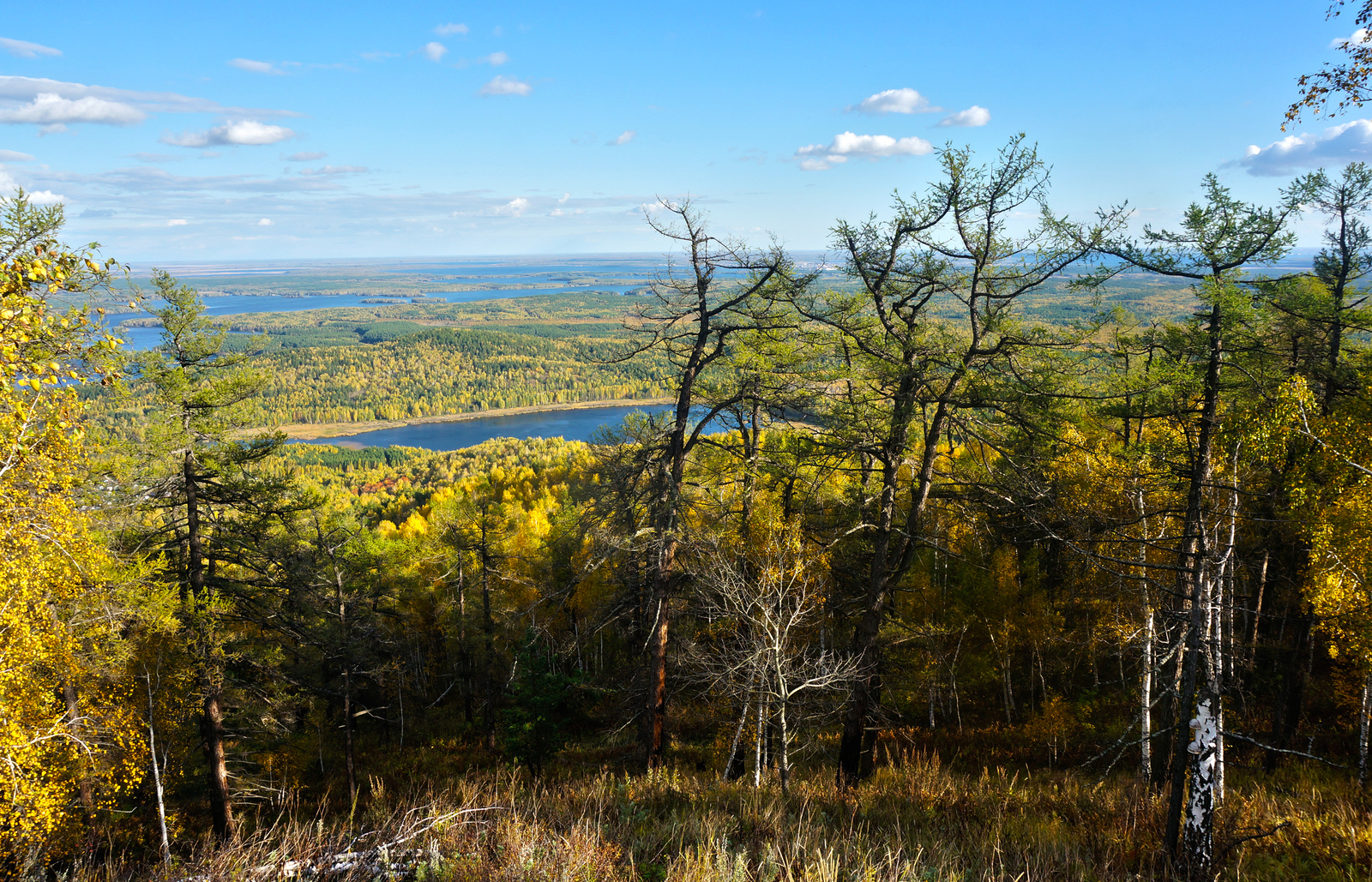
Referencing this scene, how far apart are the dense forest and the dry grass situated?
1.7 inches

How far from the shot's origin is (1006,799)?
21.9 feet

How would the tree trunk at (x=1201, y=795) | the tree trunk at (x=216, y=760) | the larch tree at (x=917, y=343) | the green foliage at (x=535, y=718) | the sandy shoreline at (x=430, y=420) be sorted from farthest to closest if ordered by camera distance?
the sandy shoreline at (x=430, y=420) → the green foliage at (x=535, y=718) → the tree trunk at (x=216, y=760) → the larch tree at (x=917, y=343) → the tree trunk at (x=1201, y=795)

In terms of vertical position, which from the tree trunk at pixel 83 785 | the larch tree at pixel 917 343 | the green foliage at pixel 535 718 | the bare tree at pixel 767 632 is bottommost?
the green foliage at pixel 535 718

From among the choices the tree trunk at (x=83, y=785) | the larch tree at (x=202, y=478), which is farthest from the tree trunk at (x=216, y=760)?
the tree trunk at (x=83, y=785)

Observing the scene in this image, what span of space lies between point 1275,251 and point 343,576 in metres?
21.8

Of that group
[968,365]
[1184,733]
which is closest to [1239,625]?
[968,365]

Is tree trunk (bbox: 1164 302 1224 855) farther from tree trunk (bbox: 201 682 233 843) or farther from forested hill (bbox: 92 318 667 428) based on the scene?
forested hill (bbox: 92 318 667 428)

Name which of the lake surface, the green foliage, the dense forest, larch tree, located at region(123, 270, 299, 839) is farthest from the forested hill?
larch tree, located at region(123, 270, 299, 839)

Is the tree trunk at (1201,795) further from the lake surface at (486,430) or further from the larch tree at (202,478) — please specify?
the lake surface at (486,430)

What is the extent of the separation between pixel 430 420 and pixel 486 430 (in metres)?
25.5

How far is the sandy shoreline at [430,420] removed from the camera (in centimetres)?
14688

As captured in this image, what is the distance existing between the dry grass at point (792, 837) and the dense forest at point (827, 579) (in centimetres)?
4

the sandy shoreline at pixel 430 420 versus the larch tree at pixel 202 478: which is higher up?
the larch tree at pixel 202 478

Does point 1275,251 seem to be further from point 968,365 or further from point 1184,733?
point 1184,733
